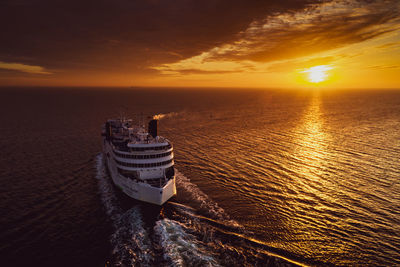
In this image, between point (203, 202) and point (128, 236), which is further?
point (203, 202)

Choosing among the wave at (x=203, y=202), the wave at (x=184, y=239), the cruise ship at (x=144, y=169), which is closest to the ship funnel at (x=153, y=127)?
the cruise ship at (x=144, y=169)

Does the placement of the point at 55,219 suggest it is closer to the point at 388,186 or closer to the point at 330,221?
the point at 330,221

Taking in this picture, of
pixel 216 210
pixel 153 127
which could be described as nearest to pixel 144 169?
pixel 153 127

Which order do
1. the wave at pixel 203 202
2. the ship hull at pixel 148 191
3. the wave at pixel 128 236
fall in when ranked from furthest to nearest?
the ship hull at pixel 148 191, the wave at pixel 203 202, the wave at pixel 128 236

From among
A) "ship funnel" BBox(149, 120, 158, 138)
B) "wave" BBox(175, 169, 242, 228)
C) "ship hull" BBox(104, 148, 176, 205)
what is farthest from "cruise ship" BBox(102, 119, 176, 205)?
"ship funnel" BBox(149, 120, 158, 138)

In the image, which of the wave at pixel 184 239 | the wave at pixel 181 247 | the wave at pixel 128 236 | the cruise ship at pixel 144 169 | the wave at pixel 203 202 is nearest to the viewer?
the wave at pixel 181 247

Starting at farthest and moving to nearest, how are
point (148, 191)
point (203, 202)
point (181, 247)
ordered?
point (203, 202) → point (148, 191) → point (181, 247)

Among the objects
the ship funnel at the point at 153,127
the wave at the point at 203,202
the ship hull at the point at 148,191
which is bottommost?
the wave at the point at 203,202

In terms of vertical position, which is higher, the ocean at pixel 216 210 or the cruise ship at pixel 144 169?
the cruise ship at pixel 144 169

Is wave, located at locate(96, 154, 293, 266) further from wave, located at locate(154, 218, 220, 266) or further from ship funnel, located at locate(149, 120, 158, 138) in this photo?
ship funnel, located at locate(149, 120, 158, 138)

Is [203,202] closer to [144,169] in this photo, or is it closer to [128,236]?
[144,169]

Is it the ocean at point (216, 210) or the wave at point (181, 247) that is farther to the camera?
the ocean at point (216, 210)

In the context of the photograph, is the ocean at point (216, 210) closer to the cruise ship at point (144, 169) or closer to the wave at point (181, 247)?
the wave at point (181, 247)
